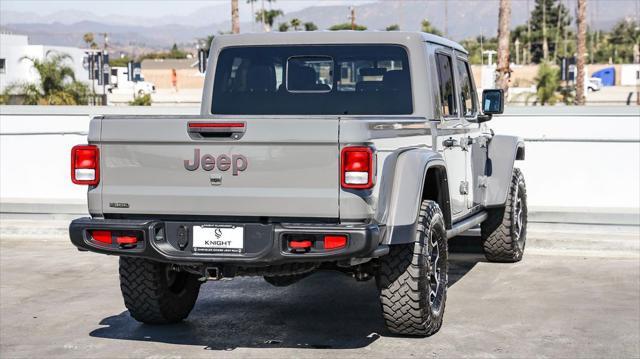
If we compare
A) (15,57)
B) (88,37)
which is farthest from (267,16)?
(88,37)

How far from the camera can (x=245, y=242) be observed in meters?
6.44

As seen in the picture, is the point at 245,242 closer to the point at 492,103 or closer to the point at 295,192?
the point at 295,192

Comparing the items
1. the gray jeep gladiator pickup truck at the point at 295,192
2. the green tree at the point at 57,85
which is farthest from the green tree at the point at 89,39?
the gray jeep gladiator pickup truck at the point at 295,192

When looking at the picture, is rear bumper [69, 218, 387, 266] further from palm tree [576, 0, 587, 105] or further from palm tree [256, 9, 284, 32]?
palm tree [256, 9, 284, 32]

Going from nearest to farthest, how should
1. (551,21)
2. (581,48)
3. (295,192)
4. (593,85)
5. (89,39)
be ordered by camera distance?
(295,192), (581,48), (593,85), (551,21), (89,39)

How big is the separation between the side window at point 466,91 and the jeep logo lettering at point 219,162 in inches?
118

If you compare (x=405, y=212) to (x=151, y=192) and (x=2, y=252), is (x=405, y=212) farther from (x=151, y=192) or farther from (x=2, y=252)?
(x=2, y=252)

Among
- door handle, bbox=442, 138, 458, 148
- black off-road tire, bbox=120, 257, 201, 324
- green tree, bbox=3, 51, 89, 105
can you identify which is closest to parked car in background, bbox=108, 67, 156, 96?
green tree, bbox=3, 51, 89, 105

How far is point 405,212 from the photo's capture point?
21.7ft

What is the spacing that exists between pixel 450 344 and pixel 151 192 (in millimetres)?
2218

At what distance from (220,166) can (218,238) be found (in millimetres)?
448

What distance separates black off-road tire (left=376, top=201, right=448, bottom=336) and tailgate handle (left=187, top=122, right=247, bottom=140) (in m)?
1.33

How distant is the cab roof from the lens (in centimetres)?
791

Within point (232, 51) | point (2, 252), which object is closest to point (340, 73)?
point (232, 51)
